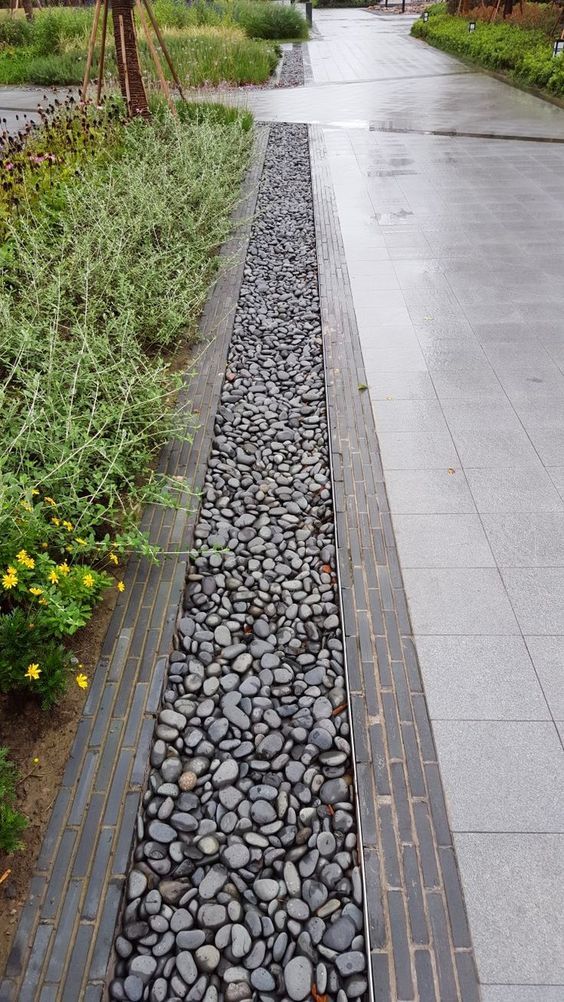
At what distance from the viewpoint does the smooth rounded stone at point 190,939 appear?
193 centimetres

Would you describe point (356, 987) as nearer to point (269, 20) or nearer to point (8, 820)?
point (8, 820)

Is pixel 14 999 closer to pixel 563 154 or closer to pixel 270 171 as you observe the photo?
pixel 270 171

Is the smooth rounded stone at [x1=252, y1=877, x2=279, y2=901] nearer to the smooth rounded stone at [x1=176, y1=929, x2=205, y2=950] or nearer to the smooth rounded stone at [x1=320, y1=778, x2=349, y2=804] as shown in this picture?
the smooth rounded stone at [x1=176, y1=929, x2=205, y2=950]

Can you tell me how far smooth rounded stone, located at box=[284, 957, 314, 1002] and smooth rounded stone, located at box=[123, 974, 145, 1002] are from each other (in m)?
0.41

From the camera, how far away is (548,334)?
Answer: 5.14 m

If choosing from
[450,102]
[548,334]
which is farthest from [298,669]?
[450,102]

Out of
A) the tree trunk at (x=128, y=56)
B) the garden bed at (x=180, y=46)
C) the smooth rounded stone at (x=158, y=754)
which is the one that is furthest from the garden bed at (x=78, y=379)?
the garden bed at (x=180, y=46)

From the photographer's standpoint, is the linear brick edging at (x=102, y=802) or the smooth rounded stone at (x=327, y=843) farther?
the smooth rounded stone at (x=327, y=843)

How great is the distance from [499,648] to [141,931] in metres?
1.69

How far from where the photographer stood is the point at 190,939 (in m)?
1.94

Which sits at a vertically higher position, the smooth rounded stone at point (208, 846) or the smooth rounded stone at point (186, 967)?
the smooth rounded stone at point (208, 846)

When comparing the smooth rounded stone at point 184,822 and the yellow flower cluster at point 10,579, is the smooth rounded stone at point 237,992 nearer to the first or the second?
the smooth rounded stone at point 184,822

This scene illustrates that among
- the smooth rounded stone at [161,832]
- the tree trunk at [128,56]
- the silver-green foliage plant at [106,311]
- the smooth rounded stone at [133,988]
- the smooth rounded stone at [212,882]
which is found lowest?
the smooth rounded stone at [133,988]

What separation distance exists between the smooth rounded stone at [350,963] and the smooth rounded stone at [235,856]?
40 cm
